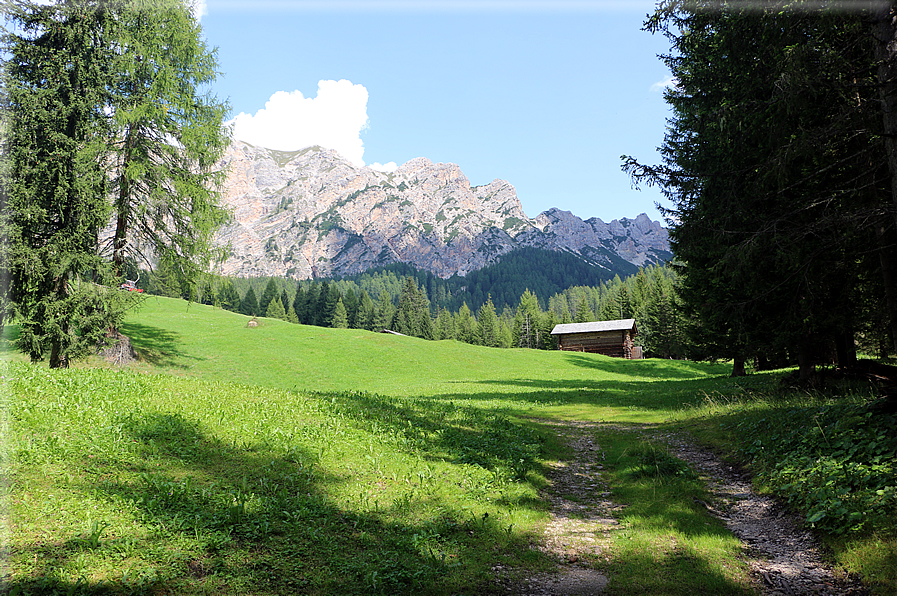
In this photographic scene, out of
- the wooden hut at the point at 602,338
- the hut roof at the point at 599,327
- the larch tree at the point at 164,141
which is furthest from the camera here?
the wooden hut at the point at 602,338

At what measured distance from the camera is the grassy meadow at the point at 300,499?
15.1 feet

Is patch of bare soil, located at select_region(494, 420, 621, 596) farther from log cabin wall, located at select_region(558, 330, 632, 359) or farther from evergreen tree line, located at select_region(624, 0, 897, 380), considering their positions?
log cabin wall, located at select_region(558, 330, 632, 359)

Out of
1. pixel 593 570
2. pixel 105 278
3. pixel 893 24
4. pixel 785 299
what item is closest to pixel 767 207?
pixel 785 299

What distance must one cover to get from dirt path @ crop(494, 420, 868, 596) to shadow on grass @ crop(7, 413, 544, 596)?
2.49 ft

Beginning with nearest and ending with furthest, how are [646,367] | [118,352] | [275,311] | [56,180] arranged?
1. [56,180]
2. [118,352]
3. [646,367]
4. [275,311]

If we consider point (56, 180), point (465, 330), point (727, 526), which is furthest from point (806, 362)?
point (465, 330)

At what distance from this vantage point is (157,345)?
29781mm

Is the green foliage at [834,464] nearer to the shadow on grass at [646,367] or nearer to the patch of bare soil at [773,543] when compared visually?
the patch of bare soil at [773,543]

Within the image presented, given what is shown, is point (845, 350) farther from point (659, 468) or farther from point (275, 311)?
point (275, 311)

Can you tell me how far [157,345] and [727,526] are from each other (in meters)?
32.4

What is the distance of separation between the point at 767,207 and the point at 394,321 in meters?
114

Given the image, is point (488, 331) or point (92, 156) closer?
point (92, 156)

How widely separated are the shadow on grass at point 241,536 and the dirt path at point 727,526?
2.49ft

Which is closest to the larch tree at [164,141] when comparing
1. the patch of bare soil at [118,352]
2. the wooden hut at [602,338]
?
the patch of bare soil at [118,352]
